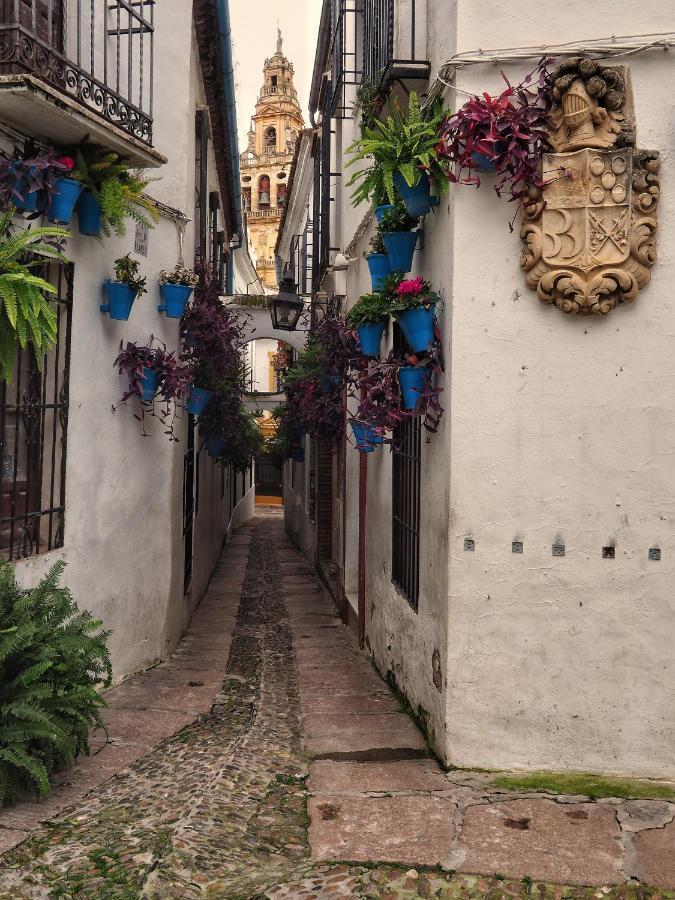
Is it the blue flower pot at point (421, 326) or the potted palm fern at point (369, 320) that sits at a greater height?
the potted palm fern at point (369, 320)

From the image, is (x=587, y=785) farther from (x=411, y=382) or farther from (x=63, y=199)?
(x=63, y=199)

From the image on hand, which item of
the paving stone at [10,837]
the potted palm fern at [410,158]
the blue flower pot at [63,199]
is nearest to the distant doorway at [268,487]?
the blue flower pot at [63,199]

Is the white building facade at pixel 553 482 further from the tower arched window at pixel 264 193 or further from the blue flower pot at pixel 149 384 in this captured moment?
the tower arched window at pixel 264 193

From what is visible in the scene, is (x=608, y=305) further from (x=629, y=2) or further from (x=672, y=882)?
(x=672, y=882)

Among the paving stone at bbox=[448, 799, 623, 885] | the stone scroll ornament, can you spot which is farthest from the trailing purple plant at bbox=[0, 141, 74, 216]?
the paving stone at bbox=[448, 799, 623, 885]

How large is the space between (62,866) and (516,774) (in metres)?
2.49

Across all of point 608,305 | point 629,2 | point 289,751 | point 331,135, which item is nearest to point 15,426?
point 289,751

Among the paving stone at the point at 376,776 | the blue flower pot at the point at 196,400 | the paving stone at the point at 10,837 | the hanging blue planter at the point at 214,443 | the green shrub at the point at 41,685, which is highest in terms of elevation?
the blue flower pot at the point at 196,400

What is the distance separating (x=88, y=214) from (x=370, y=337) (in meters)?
2.19

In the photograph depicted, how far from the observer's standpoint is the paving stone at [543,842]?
148 inches

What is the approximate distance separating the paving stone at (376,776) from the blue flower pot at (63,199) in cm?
382

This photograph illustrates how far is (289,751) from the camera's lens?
532 cm

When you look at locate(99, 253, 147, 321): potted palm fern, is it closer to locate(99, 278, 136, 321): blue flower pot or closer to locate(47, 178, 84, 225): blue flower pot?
locate(99, 278, 136, 321): blue flower pot

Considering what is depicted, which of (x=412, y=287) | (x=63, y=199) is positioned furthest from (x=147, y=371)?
(x=412, y=287)
